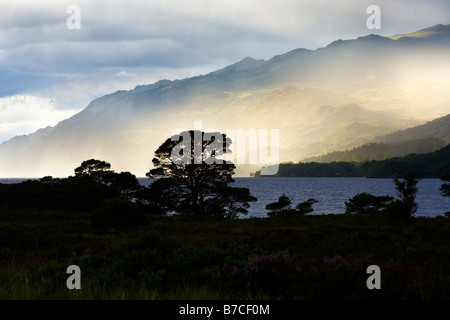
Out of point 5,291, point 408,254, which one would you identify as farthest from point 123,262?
point 408,254

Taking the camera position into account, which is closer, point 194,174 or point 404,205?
point 404,205

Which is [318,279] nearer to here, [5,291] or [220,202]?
[5,291]

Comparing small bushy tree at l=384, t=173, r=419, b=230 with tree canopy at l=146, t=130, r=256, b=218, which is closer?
small bushy tree at l=384, t=173, r=419, b=230

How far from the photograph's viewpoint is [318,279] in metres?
7.95

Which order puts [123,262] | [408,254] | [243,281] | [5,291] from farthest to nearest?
1. [408,254]
2. [123,262]
3. [243,281]
4. [5,291]

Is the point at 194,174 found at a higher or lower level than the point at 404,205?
higher

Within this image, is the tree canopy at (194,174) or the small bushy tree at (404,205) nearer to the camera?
the small bushy tree at (404,205)

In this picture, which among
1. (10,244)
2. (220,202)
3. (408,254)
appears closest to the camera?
(408,254)
